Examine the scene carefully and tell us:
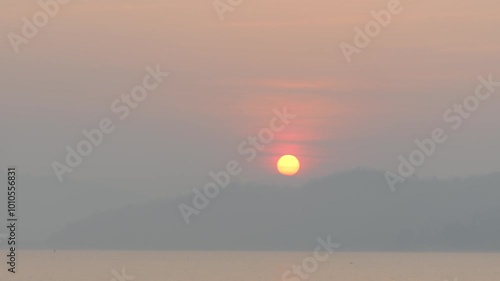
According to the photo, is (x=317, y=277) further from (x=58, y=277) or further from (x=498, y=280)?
(x=58, y=277)

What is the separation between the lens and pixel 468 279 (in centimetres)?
11369

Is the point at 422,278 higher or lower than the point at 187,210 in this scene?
lower

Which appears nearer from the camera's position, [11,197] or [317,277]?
[11,197]

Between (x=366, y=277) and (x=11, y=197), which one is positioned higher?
(x=366, y=277)

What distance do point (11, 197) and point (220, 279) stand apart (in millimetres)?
71427

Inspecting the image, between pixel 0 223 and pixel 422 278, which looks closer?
pixel 0 223

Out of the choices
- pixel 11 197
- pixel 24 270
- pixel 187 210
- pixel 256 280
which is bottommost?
pixel 11 197

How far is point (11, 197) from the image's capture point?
39625 mm

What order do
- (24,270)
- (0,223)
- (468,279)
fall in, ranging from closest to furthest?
(0,223) → (468,279) → (24,270)

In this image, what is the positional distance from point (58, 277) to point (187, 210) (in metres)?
76.4

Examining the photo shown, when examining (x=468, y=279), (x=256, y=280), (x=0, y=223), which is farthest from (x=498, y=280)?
(x=0, y=223)

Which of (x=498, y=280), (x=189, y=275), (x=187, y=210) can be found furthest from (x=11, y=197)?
(x=187, y=210)

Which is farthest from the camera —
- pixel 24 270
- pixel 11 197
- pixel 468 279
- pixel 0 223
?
pixel 24 270

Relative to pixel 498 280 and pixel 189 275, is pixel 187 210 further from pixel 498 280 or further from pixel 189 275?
pixel 498 280
